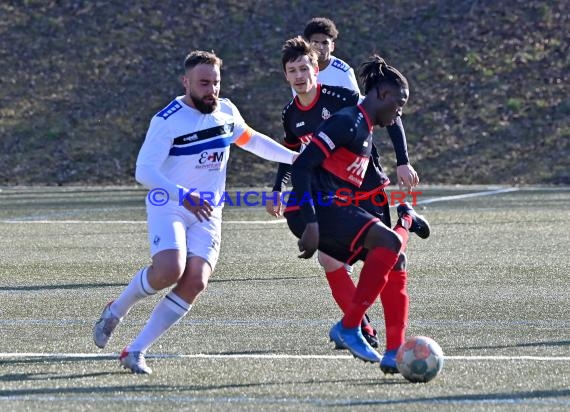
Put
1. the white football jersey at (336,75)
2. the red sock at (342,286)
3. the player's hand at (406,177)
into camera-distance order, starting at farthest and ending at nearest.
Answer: the white football jersey at (336,75)
the player's hand at (406,177)
the red sock at (342,286)

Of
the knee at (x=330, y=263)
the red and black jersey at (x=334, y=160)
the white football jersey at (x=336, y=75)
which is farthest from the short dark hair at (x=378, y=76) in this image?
the white football jersey at (x=336, y=75)

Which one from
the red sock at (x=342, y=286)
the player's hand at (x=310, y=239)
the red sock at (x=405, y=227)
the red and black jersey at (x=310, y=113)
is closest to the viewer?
the player's hand at (x=310, y=239)

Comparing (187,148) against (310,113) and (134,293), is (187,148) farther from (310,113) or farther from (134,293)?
(310,113)

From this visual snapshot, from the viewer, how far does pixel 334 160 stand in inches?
271

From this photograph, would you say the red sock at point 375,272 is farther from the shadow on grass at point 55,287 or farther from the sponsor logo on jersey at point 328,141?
the shadow on grass at point 55,287

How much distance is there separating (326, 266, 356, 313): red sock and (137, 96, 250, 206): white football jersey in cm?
87

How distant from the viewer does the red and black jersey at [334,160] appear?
6625 millimetres

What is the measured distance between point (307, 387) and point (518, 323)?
2.49 meters

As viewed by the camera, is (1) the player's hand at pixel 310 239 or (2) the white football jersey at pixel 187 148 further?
(2) the white football jersey at pixel 187 148

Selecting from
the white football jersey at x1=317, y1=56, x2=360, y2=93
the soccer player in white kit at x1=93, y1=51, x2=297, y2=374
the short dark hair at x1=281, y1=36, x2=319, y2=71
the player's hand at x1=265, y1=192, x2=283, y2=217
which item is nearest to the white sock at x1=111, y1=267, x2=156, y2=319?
the soccer player in white kit at x1=93, y1=51, x2=297, y2=374

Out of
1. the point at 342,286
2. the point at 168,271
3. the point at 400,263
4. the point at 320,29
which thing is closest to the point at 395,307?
the point at 400,263

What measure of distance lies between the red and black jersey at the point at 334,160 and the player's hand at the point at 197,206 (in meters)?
0.43

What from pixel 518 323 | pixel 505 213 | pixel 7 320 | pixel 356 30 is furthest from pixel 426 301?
pixel 356 30

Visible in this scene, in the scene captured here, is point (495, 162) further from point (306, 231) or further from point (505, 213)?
point (306, 231)
